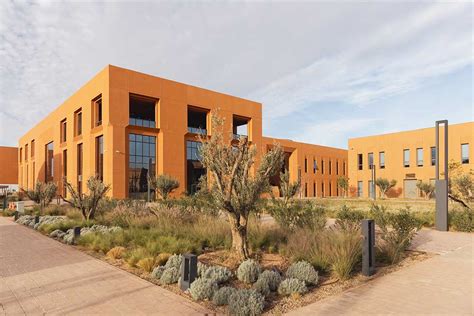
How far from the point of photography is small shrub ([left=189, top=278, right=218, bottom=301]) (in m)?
5.14

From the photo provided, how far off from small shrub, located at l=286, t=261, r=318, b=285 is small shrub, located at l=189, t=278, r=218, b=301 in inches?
60.4

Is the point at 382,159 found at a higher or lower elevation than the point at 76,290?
higher

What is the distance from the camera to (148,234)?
32.1ft

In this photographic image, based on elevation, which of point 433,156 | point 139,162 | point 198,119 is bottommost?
point 139,162

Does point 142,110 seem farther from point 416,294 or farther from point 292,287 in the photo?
point 416,294

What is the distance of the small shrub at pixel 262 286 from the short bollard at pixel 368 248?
225cm

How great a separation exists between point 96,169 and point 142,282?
30372 millimetres

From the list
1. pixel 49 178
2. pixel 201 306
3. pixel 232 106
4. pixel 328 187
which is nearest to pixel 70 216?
pixel 201 306

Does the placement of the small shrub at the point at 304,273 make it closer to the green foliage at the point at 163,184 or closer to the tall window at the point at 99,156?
the green foliage at the point at 163,184

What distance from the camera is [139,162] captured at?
109 ft

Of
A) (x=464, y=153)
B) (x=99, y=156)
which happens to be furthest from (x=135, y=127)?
(x=464, y=153)

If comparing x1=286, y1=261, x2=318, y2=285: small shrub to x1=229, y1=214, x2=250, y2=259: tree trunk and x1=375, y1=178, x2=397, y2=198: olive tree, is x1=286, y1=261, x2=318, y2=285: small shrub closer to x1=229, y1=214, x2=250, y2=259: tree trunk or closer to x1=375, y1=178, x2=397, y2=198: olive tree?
x1=229, y1=214, x2=250, y2=259: tree trunk

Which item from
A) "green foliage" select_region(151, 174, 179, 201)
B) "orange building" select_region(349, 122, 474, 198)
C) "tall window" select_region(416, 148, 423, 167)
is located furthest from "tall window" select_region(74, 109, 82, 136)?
"tall window" select_region(416, 148, 423, 167)

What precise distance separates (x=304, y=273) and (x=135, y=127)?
1182 inches
